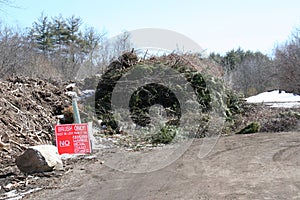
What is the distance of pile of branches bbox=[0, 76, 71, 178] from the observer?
20.4 feet

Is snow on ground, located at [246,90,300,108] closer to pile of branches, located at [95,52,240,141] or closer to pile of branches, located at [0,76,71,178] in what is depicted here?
pile of branches, located at [95,52,240,141]

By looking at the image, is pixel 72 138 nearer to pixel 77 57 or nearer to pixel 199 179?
pixel 199 179

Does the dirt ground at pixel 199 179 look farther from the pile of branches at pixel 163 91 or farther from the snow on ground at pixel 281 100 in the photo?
the snow on ground at pixel 281 100

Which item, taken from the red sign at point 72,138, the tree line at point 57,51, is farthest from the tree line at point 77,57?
the red sign at point 72,138

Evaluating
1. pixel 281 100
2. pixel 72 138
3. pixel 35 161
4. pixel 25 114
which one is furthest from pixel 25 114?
pixel 281 100

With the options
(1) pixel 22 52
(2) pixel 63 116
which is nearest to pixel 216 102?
(2) pixel 63 116

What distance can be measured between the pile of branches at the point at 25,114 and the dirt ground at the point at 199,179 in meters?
1.28

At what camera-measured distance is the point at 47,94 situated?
9.77 meters

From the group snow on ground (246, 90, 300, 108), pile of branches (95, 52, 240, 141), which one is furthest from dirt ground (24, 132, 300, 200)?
snow on ground (246, 90, 300, 108)

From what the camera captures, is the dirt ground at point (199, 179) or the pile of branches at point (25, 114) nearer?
the dirt ground at point (199, 179)

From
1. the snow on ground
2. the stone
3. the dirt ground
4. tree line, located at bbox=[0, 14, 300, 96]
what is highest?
tree line, located at bbox=[0, 14, 300, 96]

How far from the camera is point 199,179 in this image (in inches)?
177

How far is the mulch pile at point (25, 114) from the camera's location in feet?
20.1

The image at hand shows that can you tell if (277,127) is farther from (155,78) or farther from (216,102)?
(155,78)
